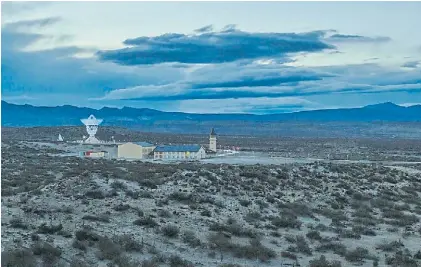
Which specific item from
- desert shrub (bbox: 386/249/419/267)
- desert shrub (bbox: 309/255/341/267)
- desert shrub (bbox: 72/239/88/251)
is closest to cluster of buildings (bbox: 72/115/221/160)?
desert shrub (bbox: 386/249/419/267)

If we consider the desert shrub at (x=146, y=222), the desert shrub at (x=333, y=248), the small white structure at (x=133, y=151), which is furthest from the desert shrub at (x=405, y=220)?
the small white structure at (x=133, y=151)

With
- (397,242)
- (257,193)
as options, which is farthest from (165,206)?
(397,242)

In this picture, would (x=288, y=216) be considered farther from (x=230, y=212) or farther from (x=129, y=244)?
(x=129, y=244)

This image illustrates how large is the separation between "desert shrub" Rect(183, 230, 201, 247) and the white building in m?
31.0

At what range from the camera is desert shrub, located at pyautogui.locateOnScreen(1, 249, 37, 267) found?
1382 cm

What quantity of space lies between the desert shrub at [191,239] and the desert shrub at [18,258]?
205 inches

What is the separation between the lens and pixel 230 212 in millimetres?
23891

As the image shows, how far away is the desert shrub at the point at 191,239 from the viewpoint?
1816cm

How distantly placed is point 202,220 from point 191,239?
3174 mm

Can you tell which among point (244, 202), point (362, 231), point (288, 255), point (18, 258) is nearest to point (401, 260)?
point (288, 255)

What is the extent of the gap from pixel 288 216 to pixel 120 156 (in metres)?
30.7

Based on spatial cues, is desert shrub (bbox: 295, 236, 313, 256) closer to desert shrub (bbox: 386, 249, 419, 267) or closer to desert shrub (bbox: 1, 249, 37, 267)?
desert shrub (bbox: 386, 249, 419, 267)

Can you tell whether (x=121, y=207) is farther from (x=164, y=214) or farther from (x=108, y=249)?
(x=108, y=249)

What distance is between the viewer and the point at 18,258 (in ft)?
46.9
